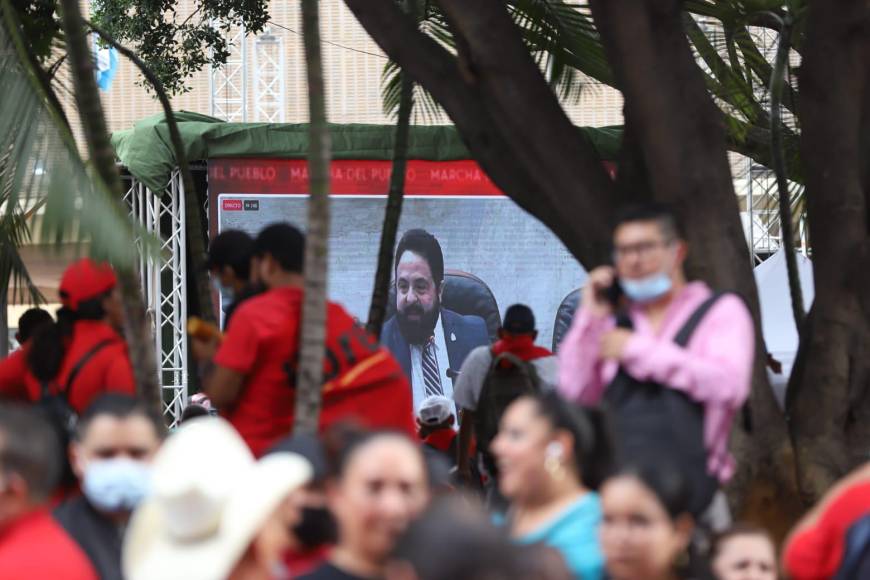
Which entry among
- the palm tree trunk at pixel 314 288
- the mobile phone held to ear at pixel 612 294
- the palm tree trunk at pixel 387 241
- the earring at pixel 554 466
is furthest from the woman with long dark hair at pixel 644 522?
the palm tree trunk at pixel 387 241

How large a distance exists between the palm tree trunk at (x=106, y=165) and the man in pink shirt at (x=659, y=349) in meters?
1.63

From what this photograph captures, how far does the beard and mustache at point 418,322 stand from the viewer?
14773 mm

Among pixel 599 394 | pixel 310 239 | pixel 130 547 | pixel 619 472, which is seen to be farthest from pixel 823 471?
pixel 130 547

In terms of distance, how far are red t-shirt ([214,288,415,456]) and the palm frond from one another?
515 mm

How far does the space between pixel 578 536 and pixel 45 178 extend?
3.54 m

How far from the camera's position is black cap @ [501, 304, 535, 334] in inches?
355

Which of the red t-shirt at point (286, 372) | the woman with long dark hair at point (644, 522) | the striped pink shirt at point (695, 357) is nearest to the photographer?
the woman with long dark hair at point (644, 522)

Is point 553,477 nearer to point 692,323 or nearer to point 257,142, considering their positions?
point 692,323

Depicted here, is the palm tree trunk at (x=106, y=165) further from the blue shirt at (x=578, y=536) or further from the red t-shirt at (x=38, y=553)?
the blue shirt at (x=578, y=536)

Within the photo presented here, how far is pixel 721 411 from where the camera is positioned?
192 inches

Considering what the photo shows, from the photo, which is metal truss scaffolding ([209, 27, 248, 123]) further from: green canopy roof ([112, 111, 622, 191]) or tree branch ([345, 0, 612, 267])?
tree branch ([345, 0, 612, 267])

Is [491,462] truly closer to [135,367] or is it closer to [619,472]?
[135,367]

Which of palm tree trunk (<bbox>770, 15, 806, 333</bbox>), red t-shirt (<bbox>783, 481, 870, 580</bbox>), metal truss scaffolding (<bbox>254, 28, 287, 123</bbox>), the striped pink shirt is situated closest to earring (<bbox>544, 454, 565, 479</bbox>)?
red t-shirt (<bbox>783, 481, 870, 580</bbox>)

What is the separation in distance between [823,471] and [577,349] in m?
2.09
